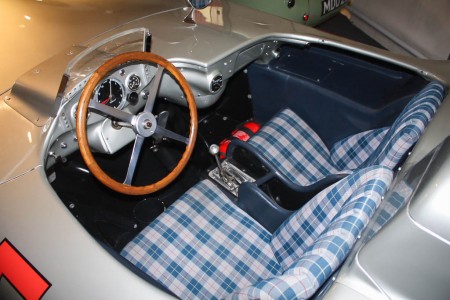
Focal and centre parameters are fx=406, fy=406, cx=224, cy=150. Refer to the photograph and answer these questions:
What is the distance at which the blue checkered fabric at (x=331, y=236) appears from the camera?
1198mm

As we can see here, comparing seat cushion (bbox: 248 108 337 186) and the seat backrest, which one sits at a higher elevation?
the seat backrest

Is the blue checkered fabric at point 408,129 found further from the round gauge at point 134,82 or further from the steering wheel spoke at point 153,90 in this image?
the round gauge at point 134,82

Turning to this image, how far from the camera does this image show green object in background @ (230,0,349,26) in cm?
365

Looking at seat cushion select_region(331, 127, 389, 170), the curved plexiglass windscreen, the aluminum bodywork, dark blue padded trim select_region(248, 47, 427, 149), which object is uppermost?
the curved plexiglass windscreen

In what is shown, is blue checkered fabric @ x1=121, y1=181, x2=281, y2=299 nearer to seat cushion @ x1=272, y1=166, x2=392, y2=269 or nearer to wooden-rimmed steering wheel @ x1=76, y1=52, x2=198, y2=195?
seat cushion @ x1=272, y1=166, x2=392, y2=269

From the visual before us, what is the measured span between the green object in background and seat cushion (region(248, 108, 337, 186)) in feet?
4.93

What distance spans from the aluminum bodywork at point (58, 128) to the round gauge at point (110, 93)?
0.18 m

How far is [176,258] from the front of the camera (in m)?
1.95

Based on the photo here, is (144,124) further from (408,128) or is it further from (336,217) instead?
(408,128)

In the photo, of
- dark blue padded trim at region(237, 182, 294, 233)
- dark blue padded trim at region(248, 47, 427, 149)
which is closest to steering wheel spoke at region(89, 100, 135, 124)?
dark blue padded trim at region(237, 182, 294, 233)

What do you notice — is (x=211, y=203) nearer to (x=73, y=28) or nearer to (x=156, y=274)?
(x=156, y=274)

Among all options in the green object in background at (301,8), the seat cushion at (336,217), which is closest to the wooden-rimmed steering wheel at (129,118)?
the seat cushion at (336,217)

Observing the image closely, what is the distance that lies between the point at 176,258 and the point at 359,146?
121 centimetres

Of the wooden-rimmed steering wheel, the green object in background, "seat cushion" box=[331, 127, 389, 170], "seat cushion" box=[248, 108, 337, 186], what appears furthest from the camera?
the green object in background
